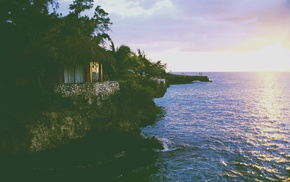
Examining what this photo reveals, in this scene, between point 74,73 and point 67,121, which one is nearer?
point 67,121

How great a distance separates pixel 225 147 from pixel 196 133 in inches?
166

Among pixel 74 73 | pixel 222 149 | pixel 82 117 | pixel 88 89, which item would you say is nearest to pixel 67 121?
pixel 82 117

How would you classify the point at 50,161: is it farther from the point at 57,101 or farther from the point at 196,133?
the point at 196,133

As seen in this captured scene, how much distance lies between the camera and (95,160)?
43.3ft

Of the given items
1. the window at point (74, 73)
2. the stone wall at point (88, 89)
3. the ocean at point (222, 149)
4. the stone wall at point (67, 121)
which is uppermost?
the window at point (74, 73)

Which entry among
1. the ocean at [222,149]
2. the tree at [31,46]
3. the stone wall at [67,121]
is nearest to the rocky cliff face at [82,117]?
the stone wall at [67,121]

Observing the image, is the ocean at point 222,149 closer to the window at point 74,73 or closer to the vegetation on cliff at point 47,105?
the vegetation on cliff at point 47,105

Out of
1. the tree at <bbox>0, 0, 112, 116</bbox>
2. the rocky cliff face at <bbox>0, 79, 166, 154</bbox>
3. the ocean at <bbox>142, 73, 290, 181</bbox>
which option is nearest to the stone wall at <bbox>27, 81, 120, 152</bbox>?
the rocky cliff face at <bbox>0, 79, 166, 154</bbox>

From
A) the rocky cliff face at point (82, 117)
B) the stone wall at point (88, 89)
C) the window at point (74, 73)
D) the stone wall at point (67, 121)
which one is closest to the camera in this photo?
the rocky cliff face at point (82, 117)

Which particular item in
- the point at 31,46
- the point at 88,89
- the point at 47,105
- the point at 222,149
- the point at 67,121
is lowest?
the point at 222,149

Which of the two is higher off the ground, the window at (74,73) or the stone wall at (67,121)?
the window at (74,73)

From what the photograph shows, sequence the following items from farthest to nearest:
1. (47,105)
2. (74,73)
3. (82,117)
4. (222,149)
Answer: (74,73) < (222,149) < (82,117) < (47,105)

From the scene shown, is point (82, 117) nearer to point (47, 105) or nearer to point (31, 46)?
point (47, 105)

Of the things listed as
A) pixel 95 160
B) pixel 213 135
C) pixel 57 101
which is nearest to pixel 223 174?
pixel 95 160
